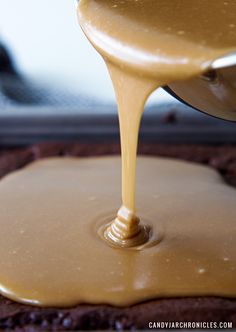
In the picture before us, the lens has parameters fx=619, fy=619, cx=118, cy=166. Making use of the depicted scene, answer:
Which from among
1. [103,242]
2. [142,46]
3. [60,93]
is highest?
[142,46]

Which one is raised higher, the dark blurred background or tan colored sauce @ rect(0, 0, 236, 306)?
tan colored sauce @ rect(0, 0, 236, 306)

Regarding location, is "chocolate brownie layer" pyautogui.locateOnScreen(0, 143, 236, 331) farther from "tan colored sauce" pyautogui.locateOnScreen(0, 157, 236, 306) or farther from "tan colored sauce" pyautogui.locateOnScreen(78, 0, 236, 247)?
"tan colored sauce" pyautogui.locateOnScreen(78, 0, 236, 247)

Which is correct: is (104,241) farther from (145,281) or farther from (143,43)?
(143,43)

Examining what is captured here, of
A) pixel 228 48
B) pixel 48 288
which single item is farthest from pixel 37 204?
pixel 228 48

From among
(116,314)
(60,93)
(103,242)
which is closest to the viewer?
(116,314)

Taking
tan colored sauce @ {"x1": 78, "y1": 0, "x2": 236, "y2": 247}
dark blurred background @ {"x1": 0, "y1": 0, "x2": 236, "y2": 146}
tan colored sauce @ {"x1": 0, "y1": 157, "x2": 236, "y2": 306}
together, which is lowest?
dark blurred background @ {"x1": 0, "y1": 0, "x2": 236, "y2": 146}

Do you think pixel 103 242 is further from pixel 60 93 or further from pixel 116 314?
pixel 60 93

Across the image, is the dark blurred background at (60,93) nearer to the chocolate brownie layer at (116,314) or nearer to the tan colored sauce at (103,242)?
the tan colored sauce at (103,242)

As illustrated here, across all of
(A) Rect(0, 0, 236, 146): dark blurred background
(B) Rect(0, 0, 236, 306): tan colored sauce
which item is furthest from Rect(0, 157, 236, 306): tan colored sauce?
(A) Rect(0, 0, 236, 146): dark blurred background

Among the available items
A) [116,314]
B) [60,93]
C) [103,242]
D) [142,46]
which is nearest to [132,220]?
[103,242]

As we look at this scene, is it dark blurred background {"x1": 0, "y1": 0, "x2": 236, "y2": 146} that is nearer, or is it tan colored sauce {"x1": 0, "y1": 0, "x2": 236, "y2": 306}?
tan colored sauce {"x1": 0, "y1": 0, "x2": 236, "y2": 306}
